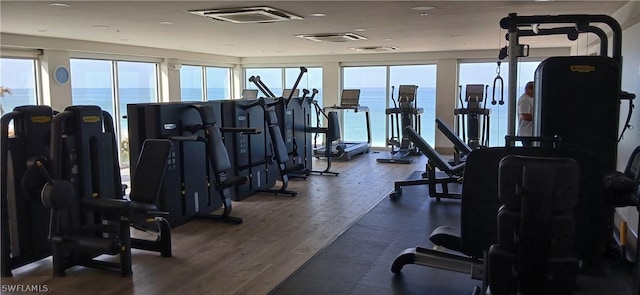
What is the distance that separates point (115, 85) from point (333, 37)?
429 centimetres

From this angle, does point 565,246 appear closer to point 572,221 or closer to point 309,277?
point 572,221

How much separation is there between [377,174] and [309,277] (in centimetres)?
438

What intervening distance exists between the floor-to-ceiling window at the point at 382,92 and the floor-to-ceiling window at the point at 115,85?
4379 mm

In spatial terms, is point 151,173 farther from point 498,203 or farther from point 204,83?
point 204,83

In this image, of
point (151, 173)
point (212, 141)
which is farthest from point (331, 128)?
point (151, 173)

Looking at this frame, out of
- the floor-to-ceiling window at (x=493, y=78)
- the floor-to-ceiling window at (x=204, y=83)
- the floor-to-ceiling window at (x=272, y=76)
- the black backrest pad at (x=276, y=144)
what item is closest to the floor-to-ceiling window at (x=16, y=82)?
the floor-to-ceiling window at (x=204, y=83)

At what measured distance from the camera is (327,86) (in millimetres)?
11461

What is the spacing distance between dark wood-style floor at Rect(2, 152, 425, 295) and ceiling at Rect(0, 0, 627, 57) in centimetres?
207

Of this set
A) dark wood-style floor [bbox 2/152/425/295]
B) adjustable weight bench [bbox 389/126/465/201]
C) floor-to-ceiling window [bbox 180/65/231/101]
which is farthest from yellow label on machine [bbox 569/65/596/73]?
floor-to-ceiling window [bbox 180/65/231/101]

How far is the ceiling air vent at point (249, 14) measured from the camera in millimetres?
4836

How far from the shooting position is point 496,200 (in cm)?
253

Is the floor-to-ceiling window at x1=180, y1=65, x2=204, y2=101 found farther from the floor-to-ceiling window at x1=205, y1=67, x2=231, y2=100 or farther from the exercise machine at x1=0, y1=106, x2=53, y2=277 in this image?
the exercise machine at x1=0, y1=106, x2=53, y2=277

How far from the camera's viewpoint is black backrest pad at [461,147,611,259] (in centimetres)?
239

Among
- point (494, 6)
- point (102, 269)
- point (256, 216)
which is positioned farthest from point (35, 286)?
point (494, 6)
